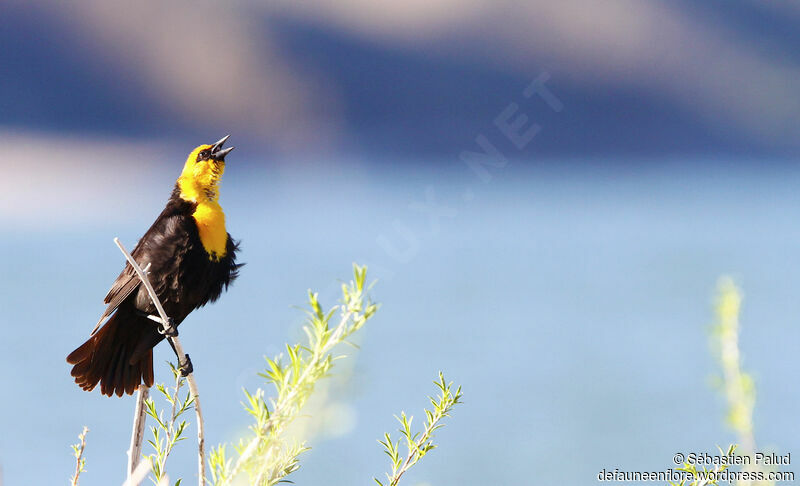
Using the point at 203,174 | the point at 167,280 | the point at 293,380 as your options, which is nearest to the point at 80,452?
the point at 293,380

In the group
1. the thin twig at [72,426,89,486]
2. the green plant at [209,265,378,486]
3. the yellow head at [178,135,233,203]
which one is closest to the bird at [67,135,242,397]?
the yellow head at [178,135,233,203]

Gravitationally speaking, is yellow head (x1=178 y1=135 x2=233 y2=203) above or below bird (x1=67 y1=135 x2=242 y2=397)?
above

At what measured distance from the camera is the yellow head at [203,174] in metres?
1.02

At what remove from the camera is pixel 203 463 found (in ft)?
1.37

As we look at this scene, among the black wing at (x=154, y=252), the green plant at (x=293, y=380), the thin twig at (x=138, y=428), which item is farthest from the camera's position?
the black wing at (x=154, y=252)

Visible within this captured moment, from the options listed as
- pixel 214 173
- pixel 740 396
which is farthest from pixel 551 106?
pixel 740 396

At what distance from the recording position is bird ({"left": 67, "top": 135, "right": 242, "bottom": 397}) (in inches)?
36.7

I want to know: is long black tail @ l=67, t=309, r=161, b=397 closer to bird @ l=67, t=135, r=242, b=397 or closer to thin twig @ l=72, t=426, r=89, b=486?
bird @ l=67, t=135, r=242, b=397

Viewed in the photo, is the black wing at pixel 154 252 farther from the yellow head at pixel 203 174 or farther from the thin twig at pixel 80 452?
the thin twig at pixel 80 452

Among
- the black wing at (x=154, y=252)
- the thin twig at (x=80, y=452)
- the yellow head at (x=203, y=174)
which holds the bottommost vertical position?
the thin twig at (x=80, y=452)

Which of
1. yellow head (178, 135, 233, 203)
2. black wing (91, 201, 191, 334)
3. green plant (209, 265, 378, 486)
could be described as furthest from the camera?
yellow head (178, 135, 233, 203)

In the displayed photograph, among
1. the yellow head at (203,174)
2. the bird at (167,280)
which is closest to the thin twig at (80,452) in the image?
the bird at (167,280)

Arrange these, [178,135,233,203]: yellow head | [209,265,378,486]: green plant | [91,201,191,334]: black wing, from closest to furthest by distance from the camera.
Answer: [209,265,378,486]: green plant < [91,201,191,334]: black wing < [178,135,233,203]: yellow head

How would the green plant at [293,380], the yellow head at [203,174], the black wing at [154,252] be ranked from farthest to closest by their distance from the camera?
1. the yellow head at [203,174]
2. the black wing at [154,252]
3. the green plant at [293,380]
